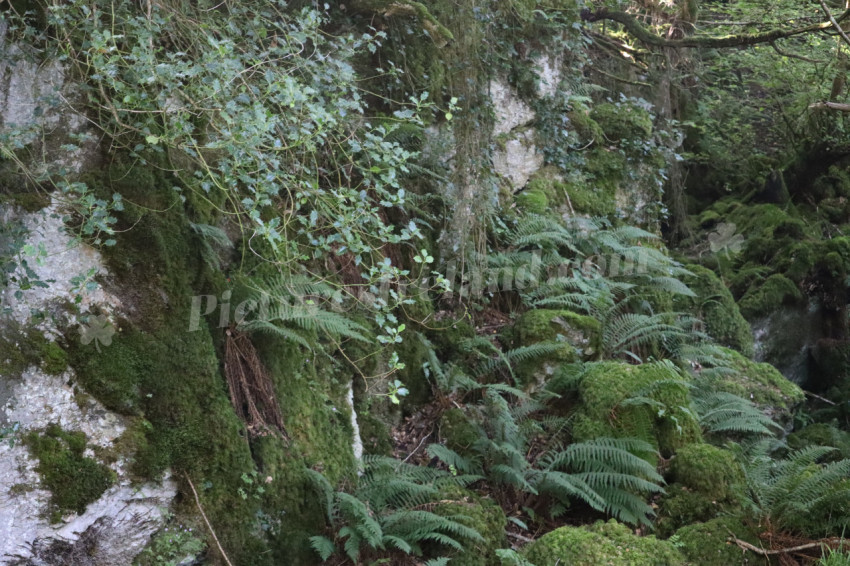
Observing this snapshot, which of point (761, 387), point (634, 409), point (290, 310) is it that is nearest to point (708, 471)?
point (634, 409)

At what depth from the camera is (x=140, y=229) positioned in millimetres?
3471

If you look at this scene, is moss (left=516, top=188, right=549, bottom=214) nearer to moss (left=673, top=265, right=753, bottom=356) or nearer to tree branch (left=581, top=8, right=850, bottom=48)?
moss (left=673, top=265, right=753, bottom=356)

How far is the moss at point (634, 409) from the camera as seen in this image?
15.0 feet

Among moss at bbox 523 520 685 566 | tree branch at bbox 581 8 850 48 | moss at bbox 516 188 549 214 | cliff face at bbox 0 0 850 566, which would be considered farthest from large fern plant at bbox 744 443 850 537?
tree branch at bbox 581 8 850 48

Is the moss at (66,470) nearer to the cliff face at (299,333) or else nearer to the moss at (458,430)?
the cliff face at (299,333)

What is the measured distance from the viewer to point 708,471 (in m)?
4.33

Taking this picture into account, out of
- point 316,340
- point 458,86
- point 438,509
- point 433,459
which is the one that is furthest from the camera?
point 458,86

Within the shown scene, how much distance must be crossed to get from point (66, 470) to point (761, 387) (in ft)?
20.3

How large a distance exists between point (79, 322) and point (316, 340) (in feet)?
4.85

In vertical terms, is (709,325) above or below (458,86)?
below

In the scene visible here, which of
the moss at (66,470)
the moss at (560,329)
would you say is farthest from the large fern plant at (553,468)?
the moss at (66,470)

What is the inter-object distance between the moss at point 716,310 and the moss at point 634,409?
2961mm

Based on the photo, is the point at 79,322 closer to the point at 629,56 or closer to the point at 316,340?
the point at 316,340

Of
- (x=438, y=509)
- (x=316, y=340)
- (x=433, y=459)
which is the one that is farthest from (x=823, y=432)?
(x=316, y=340)
